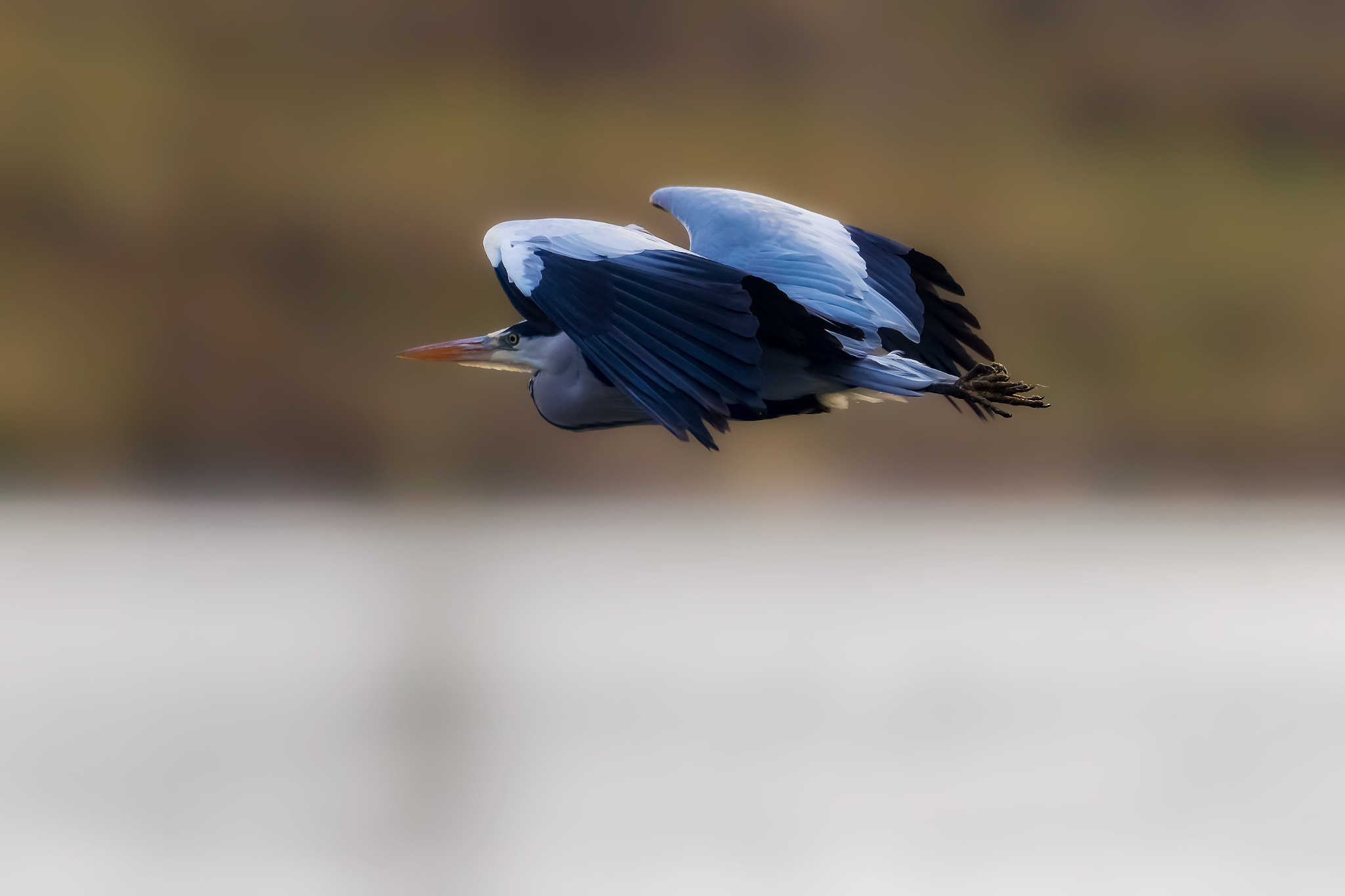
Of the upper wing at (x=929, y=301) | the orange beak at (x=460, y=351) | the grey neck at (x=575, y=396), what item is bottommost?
the grey neck at (x=575, y=396)

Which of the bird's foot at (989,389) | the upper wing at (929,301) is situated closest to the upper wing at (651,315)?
the bird's foot at (989,389)

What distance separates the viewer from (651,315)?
854 mm

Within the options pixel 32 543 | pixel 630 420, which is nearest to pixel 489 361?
pixel 630 420

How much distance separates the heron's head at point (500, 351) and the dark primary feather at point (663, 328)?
139 mm

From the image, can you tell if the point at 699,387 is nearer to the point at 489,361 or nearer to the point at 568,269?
the point at 568,269

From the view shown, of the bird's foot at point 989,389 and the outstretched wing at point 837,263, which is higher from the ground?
the outstretched wing at point 837,263

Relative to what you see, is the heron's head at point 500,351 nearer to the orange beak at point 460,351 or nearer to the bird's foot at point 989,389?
the orange beak at point 460,351

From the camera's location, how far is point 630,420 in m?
0.97

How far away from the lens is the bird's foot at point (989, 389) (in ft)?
3.24

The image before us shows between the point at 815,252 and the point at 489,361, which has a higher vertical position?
the point at 815,252

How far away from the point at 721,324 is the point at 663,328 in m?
0.05

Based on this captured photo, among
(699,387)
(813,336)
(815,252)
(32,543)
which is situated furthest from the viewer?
(32,543)

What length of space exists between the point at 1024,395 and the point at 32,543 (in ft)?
20.9

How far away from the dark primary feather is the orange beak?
0.59ft
